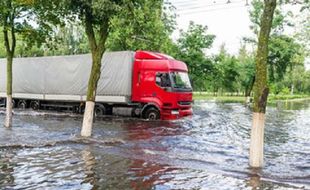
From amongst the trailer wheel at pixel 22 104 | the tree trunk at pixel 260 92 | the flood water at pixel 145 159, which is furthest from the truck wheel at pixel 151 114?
the tree trunk at pixel 260 92

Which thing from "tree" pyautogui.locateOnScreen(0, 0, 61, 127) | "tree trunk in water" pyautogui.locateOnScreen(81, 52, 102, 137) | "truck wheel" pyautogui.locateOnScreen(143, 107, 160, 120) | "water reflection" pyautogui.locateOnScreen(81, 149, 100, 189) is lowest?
"water reflection" pyautogui.locateOnScreen(81, 149, 100, 189)

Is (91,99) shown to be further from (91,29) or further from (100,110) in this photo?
(100,110)

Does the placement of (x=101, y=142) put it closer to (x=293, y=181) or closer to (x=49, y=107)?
(x=293, y=181)

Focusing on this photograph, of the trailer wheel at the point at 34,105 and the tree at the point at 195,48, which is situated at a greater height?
the tree at the point at 195,48

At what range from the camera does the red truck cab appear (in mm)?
21922

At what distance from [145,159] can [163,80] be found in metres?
11.0

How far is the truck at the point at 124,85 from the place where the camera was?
22094 millimetres

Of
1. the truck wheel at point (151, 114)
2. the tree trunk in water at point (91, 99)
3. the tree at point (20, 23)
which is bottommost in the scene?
the truck wheel at point (151, 114)

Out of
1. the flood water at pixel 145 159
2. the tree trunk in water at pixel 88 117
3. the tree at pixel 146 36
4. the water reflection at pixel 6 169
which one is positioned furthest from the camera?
the tree at pixel 146 36

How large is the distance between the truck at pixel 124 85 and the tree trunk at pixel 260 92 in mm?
11721

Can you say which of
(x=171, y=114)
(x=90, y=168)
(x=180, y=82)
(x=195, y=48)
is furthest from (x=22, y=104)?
(x=90, y=168)

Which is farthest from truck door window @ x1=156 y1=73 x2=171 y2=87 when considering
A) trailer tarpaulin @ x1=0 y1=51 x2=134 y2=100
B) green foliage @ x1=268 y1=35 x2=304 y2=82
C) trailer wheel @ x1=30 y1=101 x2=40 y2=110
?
green foliage @ x1=268 y1=35 x2=304 y2=82

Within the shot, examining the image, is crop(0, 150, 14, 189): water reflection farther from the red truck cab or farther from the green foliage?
the green foliage

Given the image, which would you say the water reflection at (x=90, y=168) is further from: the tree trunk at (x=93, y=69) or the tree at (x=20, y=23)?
the tree at (x=20, y=23)
